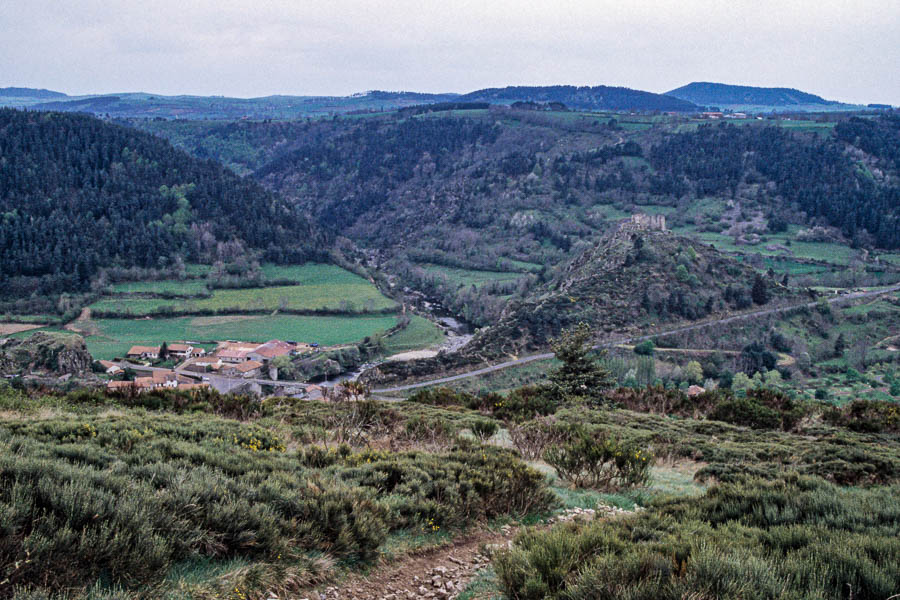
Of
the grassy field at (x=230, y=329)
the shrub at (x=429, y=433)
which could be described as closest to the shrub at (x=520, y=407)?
the shrub at (x=429, y=433)

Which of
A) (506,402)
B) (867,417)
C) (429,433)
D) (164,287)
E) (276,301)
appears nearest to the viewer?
(429,433)

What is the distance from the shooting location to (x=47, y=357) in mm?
37062

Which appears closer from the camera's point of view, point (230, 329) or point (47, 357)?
point (47, 357)

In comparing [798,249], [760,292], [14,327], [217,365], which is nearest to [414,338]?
[217,365]

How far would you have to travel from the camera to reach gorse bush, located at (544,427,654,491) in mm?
8641

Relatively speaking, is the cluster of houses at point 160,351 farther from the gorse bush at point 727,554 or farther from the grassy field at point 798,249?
the grassy field at point 798,249

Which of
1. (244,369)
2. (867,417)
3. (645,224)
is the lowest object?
(244,369)

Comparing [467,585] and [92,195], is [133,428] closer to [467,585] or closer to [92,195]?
[467,585]

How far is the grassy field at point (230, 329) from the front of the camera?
49.6 m

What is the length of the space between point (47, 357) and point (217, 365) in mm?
10541

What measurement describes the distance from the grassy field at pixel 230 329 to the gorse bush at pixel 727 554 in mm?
48084

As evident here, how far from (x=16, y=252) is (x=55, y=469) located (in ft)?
228

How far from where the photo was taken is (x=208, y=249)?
248 ft

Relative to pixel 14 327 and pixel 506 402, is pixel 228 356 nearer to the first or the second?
pixel 14 327
